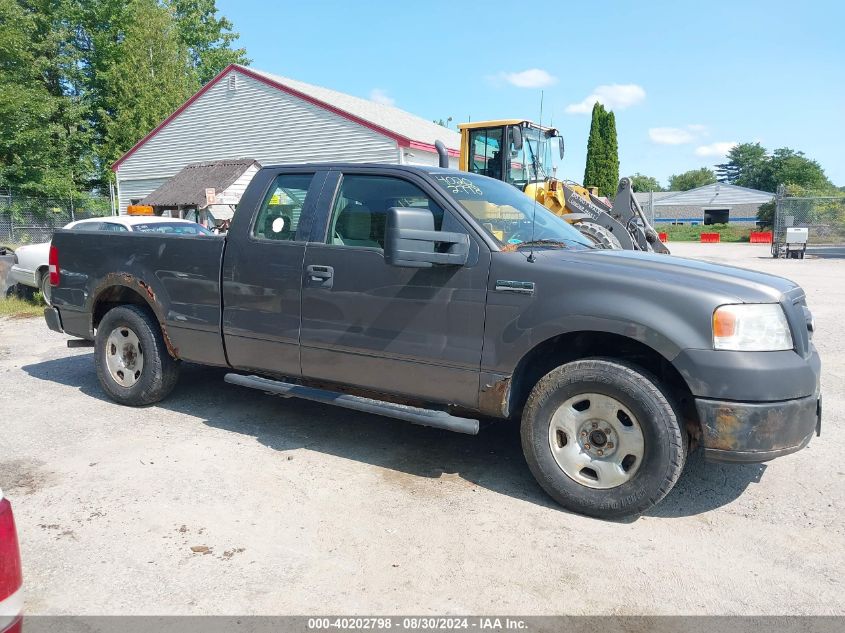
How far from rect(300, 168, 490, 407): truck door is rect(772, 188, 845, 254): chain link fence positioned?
2695 cm

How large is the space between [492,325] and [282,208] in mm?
1874

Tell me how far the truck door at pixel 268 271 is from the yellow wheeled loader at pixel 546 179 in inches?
279

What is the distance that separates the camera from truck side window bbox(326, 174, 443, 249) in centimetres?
425

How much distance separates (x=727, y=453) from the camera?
11.0 ft

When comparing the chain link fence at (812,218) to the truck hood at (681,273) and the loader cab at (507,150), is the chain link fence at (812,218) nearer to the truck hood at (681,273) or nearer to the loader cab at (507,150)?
the loader cab at (507,150)

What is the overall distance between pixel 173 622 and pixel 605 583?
6.28 ft

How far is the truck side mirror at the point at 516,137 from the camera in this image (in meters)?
13.1

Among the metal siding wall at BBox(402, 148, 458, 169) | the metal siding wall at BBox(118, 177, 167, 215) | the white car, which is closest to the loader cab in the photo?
the metal siding wall at BBox(402, 148, 458, 169)

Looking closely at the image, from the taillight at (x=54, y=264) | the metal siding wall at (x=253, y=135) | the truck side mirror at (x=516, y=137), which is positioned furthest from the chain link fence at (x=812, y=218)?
the taillight at (x=54, y=264)

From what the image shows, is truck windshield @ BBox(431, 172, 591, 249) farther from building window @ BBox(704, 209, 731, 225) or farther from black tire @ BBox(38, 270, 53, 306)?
building window @ BBox(704, 209, 731, 225)

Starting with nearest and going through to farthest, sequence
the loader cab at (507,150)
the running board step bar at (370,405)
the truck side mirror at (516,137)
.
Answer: the running board step bar at (370,405) < the truck side mirror at (516,137) < the loader cab at (507,150)

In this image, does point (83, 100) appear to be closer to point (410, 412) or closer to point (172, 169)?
point (172, 169)

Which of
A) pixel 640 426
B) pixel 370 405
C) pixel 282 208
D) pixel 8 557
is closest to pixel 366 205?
pixel 282 208

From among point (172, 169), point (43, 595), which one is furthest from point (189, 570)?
point (172, 169)
